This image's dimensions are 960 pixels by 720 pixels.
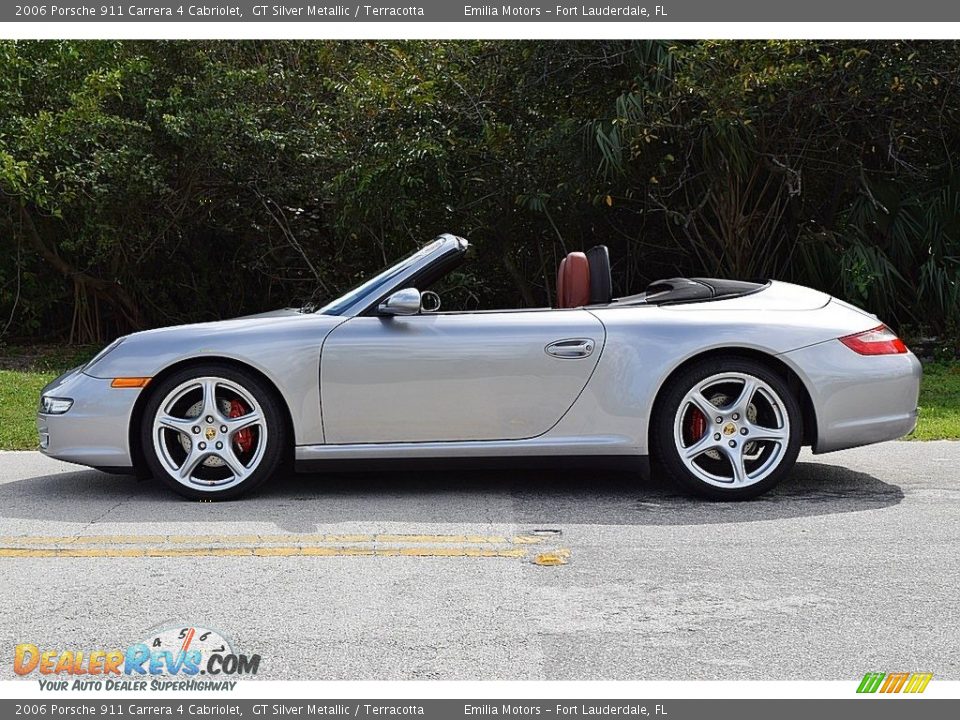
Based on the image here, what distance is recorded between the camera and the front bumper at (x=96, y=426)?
5.81 metres

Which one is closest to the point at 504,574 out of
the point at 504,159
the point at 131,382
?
the point at 131,382

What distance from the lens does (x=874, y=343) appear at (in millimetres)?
5953

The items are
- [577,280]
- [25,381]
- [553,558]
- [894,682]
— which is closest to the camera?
[894,682]

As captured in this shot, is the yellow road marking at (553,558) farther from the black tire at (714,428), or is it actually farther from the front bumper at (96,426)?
the front bumper at (96,426)

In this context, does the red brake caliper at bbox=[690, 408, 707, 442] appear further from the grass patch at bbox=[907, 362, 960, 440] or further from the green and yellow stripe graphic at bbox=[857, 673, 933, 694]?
the grass patch at bbox=[907, 362, 960, 440]

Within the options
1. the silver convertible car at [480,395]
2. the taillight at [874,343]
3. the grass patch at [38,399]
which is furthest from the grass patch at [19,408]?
the taillight at [874,343]

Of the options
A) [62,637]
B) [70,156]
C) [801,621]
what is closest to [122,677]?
[62,637]

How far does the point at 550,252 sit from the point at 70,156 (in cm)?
603

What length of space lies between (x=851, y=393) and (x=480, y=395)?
1.82 m

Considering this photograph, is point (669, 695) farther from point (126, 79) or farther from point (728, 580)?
point (126, 79)

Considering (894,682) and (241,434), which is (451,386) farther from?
(894,682)

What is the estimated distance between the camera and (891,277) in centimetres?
1291

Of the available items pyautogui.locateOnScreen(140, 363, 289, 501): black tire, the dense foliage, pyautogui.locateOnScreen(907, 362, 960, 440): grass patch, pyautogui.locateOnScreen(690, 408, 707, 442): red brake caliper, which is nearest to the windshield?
pyautogui.locateOnScreen(140, 363, 289, 501): black tire

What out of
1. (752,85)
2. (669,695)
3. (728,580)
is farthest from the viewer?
(752,85)
